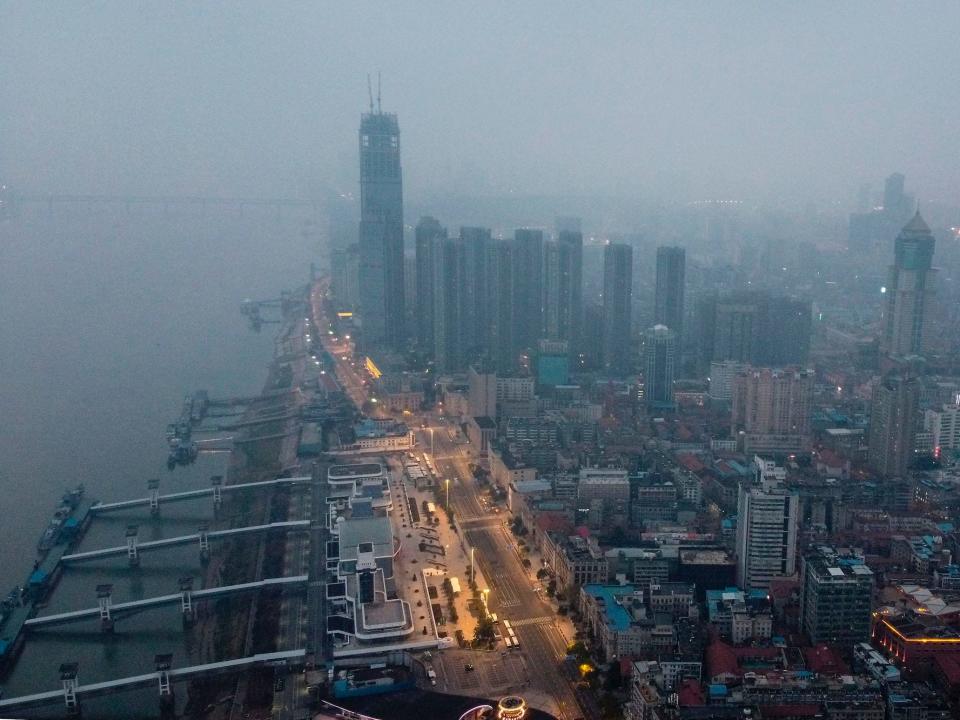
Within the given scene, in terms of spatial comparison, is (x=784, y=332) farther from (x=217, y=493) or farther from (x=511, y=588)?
(x=217, y=493)

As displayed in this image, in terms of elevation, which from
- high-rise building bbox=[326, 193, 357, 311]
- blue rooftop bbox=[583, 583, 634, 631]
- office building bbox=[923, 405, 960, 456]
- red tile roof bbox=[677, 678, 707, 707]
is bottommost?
red tile roof bbox=[677, 678, 707, 707]

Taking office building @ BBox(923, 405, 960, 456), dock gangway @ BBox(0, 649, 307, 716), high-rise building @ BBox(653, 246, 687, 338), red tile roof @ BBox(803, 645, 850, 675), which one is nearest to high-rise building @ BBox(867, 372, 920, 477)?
office building @ BBox(923, 405, 960, 456)

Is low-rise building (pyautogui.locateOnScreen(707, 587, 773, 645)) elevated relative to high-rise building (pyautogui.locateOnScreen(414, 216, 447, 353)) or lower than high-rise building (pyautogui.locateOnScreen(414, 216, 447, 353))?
lower

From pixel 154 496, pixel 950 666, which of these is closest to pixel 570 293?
pixel 154 496

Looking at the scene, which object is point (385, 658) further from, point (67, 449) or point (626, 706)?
point (67, 449)

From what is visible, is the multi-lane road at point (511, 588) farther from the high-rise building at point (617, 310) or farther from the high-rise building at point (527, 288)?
the high-rise building at point (617, 310)

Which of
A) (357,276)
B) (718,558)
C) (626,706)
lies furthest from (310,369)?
(626,706)

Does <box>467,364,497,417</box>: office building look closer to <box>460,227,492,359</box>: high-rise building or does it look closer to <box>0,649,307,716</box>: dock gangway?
<box>460,227,492,359</box>: high-rise building
